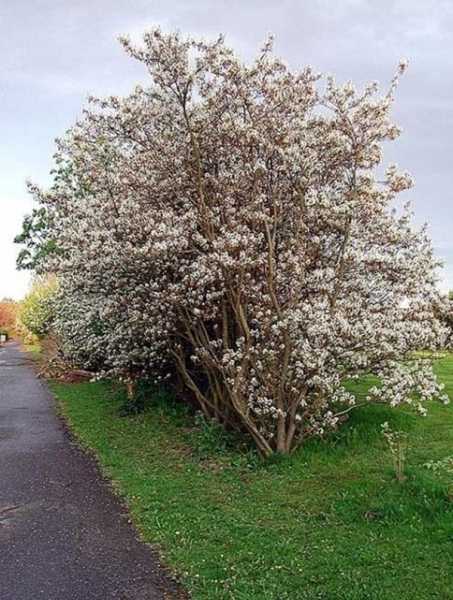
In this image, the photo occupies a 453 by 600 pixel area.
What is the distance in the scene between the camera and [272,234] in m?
8.23

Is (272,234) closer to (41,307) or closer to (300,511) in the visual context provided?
(300,511)

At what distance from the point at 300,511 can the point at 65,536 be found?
7.44 ft

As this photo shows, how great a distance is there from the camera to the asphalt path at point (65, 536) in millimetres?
4672

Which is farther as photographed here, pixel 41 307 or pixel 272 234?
pixel 41 307

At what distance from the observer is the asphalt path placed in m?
4.67

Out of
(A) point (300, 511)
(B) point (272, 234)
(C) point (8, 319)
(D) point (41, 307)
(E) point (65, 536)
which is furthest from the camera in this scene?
(C) point (8, 319)

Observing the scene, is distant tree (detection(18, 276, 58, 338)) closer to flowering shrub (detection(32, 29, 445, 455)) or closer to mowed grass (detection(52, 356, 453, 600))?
flowering shrub (detection(32, 29, 445, 455))

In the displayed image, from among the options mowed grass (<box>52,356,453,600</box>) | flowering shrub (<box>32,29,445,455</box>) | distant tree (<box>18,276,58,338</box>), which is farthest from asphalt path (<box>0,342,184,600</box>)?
distant tree (<box>18,276,58,338</box>)

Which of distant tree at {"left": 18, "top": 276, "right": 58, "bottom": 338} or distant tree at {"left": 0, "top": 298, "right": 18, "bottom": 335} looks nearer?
distant tree at {"left": 18, "top": 276, "right": 58, "bottom": 338}

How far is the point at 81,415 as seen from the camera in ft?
43.3

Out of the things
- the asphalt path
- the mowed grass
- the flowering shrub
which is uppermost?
the flowering shrub

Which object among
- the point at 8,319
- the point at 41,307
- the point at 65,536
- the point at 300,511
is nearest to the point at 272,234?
the point at 300,511

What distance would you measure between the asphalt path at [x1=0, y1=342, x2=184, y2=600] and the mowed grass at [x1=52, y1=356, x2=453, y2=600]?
24 cm

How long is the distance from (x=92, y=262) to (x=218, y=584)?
5.38 metres
